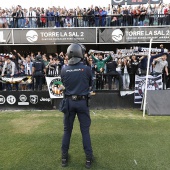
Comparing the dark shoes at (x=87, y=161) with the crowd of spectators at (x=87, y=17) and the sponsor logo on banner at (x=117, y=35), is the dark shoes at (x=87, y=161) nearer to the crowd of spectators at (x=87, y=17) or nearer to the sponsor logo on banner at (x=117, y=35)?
the crowd of spectators at (x=87, y=17)

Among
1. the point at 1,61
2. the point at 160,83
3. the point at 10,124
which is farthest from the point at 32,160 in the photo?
the point at 1,61

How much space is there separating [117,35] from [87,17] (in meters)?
2.03

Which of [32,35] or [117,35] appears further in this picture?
[32,35]

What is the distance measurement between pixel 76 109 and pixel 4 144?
2.25 m

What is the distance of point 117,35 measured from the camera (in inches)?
513

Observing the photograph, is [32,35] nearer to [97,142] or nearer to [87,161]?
[97,142]

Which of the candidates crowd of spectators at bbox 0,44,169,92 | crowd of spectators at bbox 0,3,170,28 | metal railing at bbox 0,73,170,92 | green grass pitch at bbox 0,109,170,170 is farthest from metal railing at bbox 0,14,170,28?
green grass pitch at bbox 0,109,170,170

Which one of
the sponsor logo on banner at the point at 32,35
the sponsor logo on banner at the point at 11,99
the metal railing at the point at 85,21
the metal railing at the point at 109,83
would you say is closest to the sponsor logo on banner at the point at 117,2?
the metal railing at the point at 85,21

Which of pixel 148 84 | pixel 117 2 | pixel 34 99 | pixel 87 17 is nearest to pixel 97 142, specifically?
pixel 148 84

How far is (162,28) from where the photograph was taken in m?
12.8

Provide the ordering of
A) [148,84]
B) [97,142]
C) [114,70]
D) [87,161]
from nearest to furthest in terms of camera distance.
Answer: [87,161] < [97,142] < [148,84] < [114,70]

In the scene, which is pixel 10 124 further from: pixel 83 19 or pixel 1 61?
pixel 83 19

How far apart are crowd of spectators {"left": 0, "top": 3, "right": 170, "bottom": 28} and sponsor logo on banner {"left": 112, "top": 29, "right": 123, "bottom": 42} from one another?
404 millimetres

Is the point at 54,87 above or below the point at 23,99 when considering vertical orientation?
above
